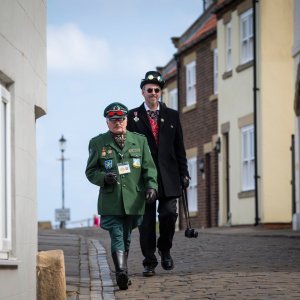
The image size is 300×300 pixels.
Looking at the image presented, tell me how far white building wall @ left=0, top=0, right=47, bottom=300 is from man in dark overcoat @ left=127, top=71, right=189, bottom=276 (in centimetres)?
251

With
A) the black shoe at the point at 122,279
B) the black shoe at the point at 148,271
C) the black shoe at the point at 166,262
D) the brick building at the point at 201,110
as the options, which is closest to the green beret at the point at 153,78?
the black shoe at the point at 166,262

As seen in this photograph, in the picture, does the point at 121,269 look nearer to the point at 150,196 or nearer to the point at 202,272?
the point at 150,196

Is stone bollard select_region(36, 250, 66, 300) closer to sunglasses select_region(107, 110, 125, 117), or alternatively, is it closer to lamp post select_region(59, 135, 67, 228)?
sunglasses select_region(107, 110, 125, 117)

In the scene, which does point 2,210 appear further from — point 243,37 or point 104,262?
point 243,37

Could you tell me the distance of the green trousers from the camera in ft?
41.5

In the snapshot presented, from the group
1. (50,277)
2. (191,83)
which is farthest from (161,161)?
(191,83)

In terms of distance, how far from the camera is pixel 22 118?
10039mm

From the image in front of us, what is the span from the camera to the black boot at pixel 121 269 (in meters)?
12.3

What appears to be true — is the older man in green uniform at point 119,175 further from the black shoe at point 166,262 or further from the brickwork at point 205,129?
the brickwork at point 205,129

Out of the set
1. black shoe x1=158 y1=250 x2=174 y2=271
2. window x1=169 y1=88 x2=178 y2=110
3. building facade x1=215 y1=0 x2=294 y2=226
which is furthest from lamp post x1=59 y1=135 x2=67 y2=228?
black shoe x1=158 y1=250 x2=174 y2=271

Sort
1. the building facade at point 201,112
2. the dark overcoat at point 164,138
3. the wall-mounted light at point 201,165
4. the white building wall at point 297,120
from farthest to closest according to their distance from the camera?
the wall-mounted light at point 201,165 → the building facade at point 201,112 → the white building wall at point 297,120 → the dark overcoat at point 164,138

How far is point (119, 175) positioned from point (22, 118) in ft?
9.62

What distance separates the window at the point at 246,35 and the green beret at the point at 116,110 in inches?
749

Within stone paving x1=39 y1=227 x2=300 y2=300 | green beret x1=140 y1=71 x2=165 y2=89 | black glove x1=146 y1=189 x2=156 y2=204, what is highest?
green beret x1=140 y1=71 x2=165 y2=89
